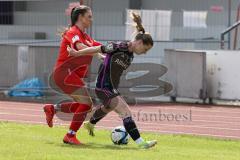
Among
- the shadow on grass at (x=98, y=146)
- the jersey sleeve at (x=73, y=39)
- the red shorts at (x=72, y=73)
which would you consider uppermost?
the jersey sleeve at (x=73, y=39)

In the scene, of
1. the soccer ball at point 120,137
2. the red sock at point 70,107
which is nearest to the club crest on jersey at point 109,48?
the red sock at point 70,107

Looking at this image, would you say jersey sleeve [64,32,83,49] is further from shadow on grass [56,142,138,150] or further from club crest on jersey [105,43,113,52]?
shadow on grass [56,142,138,150]

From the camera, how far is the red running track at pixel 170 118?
1473 centimetres

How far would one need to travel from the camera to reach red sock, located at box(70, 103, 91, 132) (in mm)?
11008

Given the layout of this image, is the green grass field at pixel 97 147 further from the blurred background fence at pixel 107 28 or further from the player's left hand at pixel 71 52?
the blurred background fence at pixel 107 28

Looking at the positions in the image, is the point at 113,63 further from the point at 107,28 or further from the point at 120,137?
the point at 107,28

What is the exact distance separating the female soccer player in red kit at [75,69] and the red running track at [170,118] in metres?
3.05

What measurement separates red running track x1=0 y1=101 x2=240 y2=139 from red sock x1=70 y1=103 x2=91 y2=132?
10.6 ft

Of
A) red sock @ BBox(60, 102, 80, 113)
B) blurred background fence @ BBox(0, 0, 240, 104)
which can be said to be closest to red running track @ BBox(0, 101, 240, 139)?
blurred background fence @ BBox(0, 0, 240, 104)

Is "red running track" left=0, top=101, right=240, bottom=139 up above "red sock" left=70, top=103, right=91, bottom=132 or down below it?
below

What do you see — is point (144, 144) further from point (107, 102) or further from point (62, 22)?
point (62, 22)

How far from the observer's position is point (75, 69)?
1144cm

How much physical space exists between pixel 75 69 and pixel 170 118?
20.4ft

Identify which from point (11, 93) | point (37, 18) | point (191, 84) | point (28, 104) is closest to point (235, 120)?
point (191, 84)
